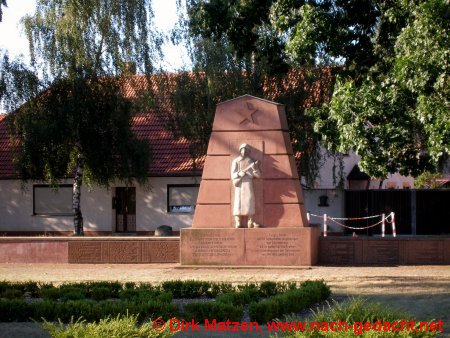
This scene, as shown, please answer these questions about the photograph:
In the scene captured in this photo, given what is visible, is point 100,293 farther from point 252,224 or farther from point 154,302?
point 252,224

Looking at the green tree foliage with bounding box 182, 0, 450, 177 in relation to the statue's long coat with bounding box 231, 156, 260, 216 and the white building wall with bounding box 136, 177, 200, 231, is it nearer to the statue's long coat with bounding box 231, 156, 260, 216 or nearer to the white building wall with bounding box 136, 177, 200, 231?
the statue's long coat with bounding box 231, 156, 260, 216

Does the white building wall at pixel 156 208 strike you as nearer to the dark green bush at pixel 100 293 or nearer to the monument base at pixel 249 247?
the monument base at pixel 249 247

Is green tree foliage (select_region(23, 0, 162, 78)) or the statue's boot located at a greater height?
green tree foliage (select_region(23, 0, 162, 78))

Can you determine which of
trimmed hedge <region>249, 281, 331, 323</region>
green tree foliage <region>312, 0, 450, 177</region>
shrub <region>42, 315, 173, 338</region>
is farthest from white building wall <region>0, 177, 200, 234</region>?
shrub <region>42, 315, 173, 338</region>

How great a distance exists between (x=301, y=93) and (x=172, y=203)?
27.4 ft

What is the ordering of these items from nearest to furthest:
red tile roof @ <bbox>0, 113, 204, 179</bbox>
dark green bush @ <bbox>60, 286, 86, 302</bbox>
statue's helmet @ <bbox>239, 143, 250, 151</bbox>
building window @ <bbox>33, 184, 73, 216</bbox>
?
dark green bush @ <bbox>60, 286, 86, 302</bbox>, statue's helmet @ <bbox>239, 143, 250, 151</bbox>, red tile roof @ <bbox>0, 113, 204, 179</bbox>, building window @ <bbox>33, 184, 73, 216</bbox>

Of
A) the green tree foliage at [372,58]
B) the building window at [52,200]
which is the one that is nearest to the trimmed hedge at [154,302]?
the green tree foliage at [372,58]

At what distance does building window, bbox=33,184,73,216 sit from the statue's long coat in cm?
1939

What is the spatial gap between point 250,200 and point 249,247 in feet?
3.94

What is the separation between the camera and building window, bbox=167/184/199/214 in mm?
38750

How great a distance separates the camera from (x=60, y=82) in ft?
113

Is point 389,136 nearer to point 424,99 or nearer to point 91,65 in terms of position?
point 424,99

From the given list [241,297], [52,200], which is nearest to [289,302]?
[241,297]

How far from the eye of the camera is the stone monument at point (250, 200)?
21.9 m
